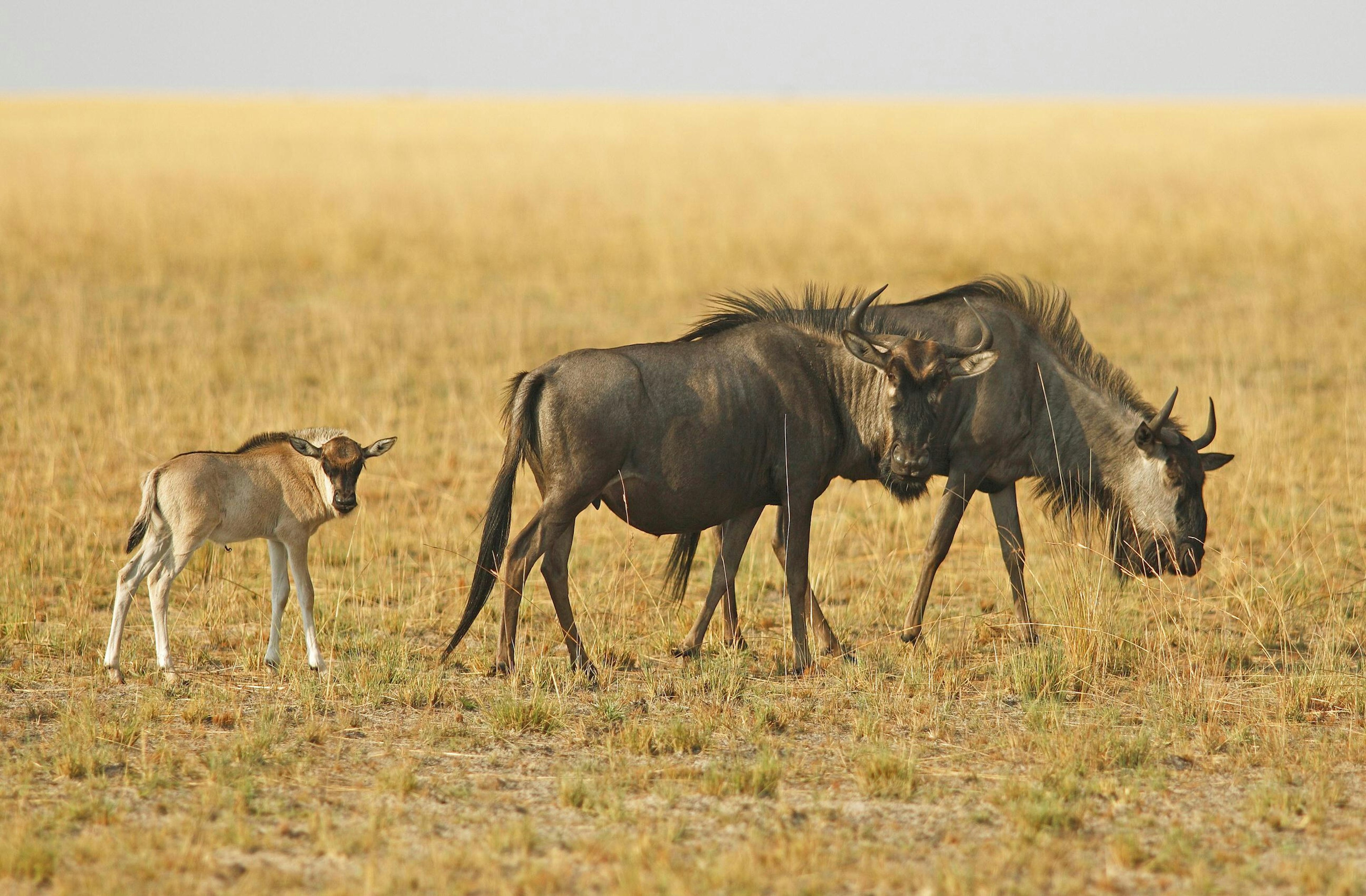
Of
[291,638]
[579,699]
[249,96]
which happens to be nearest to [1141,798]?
[579,699]

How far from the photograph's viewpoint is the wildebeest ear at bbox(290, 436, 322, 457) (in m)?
6.28

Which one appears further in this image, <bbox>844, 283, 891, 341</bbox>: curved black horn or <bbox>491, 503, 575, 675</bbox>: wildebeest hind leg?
<bbox>844, 283, 891, 341</bbox>: curved black horn

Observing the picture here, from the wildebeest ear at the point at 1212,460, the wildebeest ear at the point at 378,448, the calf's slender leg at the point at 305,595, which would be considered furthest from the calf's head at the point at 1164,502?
the calf's slender leg at the point at 305,595

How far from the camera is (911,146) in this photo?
47000 millimetres

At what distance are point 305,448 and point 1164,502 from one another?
4482mm

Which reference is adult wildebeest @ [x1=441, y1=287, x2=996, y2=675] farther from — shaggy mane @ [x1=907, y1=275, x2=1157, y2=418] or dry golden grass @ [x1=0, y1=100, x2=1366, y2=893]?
shaggy mane @ [x1=907, y1=275, x2=1157, y2=418]

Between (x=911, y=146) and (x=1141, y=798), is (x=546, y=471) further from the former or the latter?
(x=911, y=146)

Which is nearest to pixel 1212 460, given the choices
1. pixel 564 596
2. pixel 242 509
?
pixel 564 596

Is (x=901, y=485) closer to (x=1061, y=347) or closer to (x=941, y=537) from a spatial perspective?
(x=941, y=537)

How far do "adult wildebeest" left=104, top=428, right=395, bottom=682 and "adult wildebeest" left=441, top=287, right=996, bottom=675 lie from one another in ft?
2.31

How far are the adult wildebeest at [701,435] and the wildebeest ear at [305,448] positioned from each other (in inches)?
31.8

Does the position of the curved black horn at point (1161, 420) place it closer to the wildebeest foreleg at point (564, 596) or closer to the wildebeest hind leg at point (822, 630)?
the wildebeest hind leg at point (822, 630)

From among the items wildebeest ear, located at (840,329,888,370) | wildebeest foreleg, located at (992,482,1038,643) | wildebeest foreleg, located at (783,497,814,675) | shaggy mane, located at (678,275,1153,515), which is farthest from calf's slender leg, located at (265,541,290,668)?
wildebeest foreleg, located at (992,482,1038,643)

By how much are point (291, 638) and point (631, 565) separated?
1.78 m
